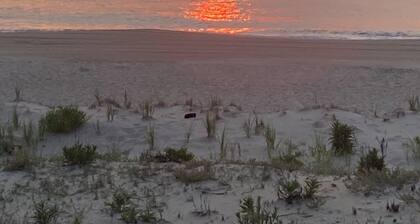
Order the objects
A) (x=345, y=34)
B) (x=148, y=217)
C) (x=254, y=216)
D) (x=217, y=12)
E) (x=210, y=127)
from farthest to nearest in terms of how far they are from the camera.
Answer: (x=217, y=12), (x=345, y=34), (x=210, y=127), (x=148, y=217), (x=254, y=216)

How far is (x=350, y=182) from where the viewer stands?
562 cm

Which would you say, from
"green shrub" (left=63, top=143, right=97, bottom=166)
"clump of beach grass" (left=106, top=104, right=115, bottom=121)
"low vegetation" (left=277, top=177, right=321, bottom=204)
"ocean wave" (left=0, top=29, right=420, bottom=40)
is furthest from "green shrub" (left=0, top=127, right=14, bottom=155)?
"ocean wave" (left=0, top=29, right=420, bottom=40)

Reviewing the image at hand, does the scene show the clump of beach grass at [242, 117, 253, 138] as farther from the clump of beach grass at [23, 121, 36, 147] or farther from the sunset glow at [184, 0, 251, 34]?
the sunset glow at [184, 0, 251, 34]

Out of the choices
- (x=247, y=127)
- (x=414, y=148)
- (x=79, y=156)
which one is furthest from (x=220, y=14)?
(x=79, y=156)

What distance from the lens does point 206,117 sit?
9.07 m

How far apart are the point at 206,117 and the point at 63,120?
1932mm

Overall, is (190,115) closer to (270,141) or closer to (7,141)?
(270,141)

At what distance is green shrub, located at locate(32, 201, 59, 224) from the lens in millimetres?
4762

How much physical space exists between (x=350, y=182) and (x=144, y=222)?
6.06 ft

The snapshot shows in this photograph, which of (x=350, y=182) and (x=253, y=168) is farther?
(x=253, y=168)

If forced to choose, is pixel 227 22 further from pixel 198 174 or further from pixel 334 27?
pixel 198 174

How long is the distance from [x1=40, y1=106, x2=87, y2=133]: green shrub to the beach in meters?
0.11

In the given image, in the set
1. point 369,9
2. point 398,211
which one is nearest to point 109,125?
point 398,211

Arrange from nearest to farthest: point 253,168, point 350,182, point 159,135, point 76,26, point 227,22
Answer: point 350,182 < point 253,168 < point 159,135 < point 76,26 < point 227,22
